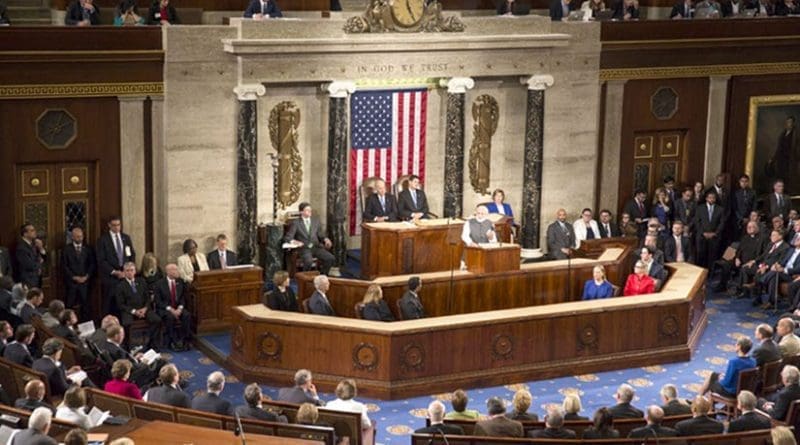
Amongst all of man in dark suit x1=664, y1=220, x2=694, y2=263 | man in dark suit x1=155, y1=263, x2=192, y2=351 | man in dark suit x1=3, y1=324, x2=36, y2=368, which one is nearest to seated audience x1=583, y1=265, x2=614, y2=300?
man in dark suit x1=664, y1=220, x2=694, y2=263

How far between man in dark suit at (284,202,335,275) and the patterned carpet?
233 cm

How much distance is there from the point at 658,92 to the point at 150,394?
13.3 m

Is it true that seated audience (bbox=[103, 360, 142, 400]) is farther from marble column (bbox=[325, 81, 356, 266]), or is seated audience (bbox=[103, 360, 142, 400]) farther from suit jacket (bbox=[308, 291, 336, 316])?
marble column (bbox=[325, 81, 356, 266])

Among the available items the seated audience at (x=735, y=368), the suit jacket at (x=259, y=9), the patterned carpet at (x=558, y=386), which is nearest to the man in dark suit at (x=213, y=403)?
the patterned carpet at (x=558, y=386)

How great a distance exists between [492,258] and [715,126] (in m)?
7.50

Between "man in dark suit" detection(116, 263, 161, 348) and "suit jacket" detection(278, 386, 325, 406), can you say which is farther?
"man in dark suit" detection(116, 263, 161, 348)

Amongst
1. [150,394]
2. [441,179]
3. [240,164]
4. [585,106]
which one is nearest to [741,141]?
[585,106]

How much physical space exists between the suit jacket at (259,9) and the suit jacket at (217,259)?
3.63 metres

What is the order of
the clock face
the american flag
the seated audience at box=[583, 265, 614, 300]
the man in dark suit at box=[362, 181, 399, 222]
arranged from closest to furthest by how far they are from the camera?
the seated audience at box=[583, 265, 614, 300]
the clock face
the man in dark suit at box=[362, 181, 399, 222]
the american flag

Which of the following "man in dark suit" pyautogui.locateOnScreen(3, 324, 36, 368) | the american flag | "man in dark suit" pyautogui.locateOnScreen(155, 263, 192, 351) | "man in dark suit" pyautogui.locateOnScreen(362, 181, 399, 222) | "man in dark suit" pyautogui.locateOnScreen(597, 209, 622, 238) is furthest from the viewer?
"man in dark suit" pyautogui.locateOnScreen(597, 209, 622, 238)

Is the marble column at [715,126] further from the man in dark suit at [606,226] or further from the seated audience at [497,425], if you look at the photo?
the seated audience at [497,425]

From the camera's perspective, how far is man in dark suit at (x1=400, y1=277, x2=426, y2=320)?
1709 cm

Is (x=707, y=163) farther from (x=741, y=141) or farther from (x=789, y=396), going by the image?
(x=789, y=396)

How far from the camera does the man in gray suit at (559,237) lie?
2150cm
